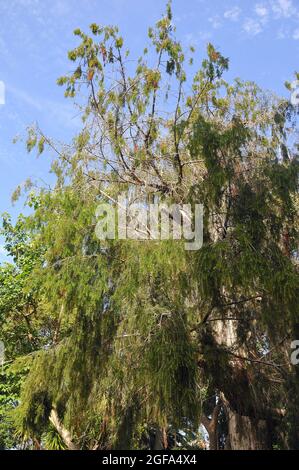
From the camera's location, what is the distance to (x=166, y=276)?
16.8ft

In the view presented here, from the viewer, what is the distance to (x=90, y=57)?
6.76m

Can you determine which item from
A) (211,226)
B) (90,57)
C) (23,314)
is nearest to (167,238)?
(211,226)

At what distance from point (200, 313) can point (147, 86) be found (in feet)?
10.4

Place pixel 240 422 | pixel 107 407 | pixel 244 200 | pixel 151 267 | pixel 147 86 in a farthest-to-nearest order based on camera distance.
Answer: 1. pixel 240 422
2. pixel 147 86
3. pixel 107 407
4. pixel 244 200
5. pixel 151 267

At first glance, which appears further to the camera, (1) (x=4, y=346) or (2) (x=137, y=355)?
(1) (x=4, y=346)

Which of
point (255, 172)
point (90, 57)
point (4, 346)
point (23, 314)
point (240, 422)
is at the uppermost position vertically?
point (90, 57)

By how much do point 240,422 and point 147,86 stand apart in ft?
16.4

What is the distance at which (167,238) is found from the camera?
5.44 metres

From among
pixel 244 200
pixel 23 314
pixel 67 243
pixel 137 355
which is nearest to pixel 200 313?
pixel 137 355

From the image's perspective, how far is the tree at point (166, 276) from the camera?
16.0 feet

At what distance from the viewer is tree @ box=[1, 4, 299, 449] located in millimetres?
4879

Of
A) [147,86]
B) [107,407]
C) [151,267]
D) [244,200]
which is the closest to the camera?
[151,267]

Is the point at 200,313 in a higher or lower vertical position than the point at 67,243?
lower
